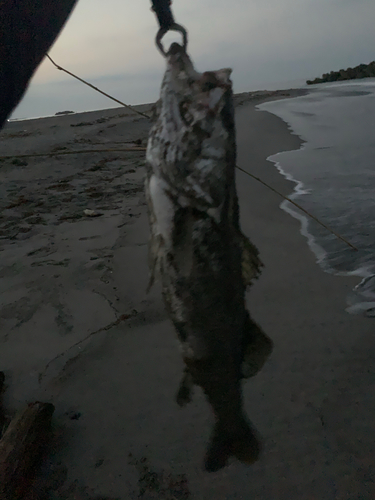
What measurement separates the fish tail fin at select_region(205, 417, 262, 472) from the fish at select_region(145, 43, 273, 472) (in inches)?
18.2

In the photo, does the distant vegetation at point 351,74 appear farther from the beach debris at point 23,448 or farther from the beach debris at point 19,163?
the beach debris at point 23,448

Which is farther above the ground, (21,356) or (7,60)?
(7,60)

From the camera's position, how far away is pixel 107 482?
2074 millimetres

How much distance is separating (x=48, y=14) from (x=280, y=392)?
7.71 feet

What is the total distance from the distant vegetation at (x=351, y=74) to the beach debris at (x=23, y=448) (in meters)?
45.2

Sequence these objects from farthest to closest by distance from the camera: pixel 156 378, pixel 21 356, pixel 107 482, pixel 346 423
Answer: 1. pixel 21 356
2. pixel 156 378
3. pixel 346 423
4. pixel 107 482

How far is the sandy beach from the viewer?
205 centimetres

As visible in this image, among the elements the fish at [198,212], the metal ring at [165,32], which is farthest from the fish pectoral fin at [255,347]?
the metal ring at [165,32]

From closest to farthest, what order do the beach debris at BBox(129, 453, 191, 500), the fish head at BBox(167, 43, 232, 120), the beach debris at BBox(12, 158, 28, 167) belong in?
the fish head at BBox(167, 43, 232, 120) → the beach debris at BBox(129, 453, 191, 500) → the beach debris at BBox(12, 158, 28, 167)

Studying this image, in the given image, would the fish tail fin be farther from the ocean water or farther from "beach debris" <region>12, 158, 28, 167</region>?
"beach debris" <region>12, 158, 28, 167</region>

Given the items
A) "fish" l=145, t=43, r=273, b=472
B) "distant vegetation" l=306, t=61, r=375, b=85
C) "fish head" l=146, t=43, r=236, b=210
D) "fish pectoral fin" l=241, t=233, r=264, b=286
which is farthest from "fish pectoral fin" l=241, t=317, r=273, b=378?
"distant vegetation" l=306, t=61, r=375, b=85

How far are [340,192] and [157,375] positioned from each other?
4589 mm

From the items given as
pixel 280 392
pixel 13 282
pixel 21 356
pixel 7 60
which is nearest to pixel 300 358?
pixel 280 392

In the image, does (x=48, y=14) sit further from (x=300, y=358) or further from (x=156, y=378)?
(x=300, y=358)
